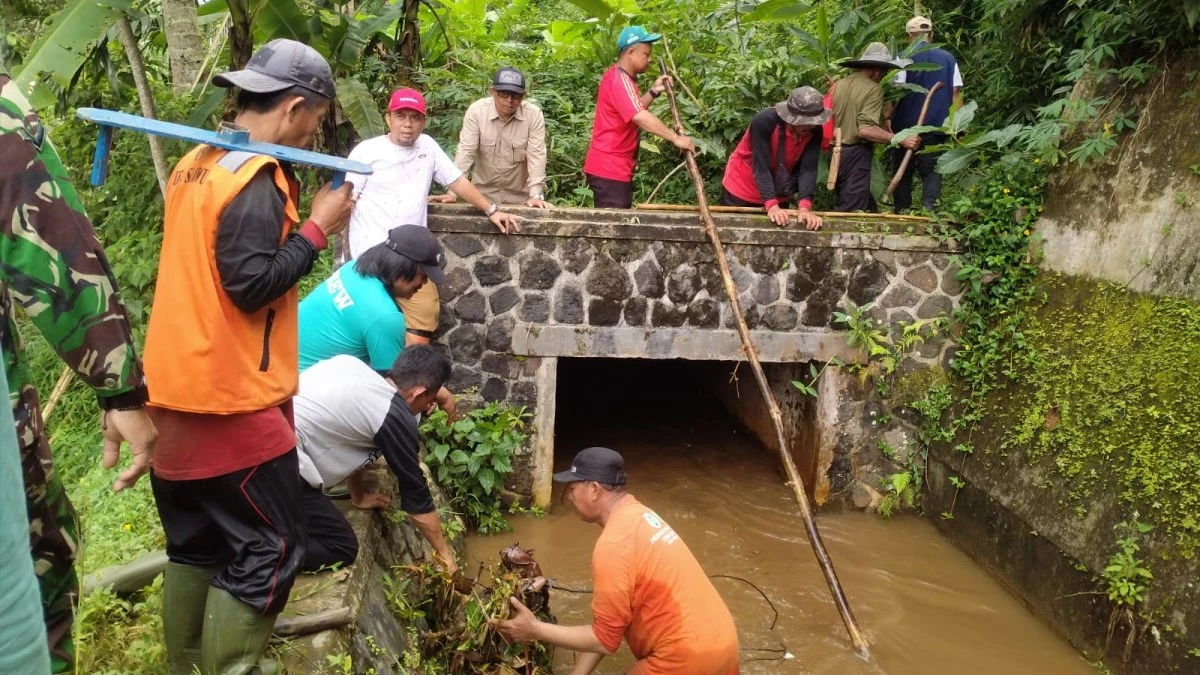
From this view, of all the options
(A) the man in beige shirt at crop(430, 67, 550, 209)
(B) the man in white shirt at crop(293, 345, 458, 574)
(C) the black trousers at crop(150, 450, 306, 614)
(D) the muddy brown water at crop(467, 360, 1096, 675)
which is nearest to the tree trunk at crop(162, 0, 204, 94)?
(A) the man in beige shirt at crop(430, 67, 550, 209)

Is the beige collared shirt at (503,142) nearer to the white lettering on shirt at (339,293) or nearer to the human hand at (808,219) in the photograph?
the human hand at (808,219)

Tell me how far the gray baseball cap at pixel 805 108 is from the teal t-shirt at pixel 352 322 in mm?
3645

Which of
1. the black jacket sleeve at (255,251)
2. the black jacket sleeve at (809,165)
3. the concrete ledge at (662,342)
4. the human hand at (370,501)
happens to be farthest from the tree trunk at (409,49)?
the black jacket sleeve at (255,251)

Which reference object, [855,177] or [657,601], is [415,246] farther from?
[855,177]

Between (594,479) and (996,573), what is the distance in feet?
12.2

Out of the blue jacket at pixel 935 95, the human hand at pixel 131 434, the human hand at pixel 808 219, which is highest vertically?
the blue jacket at pixel 935 95

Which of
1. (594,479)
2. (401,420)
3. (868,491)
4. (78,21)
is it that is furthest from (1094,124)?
(78,21)

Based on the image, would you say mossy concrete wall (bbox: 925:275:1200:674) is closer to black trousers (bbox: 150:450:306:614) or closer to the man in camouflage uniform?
black trousers (bbox: 150:450:306:614)

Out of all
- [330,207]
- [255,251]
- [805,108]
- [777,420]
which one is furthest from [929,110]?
[255,251]

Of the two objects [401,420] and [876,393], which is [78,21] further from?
[876,393]

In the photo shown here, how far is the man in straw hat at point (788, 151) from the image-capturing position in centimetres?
629

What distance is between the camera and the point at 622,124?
21.3 ft

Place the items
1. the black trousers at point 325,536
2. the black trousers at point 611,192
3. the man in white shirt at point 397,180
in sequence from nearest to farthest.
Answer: the black trousers at point 325,536, the man in white shirt at point 397,180, the black trousers at point 611,192

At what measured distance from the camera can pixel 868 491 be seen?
684 cm
